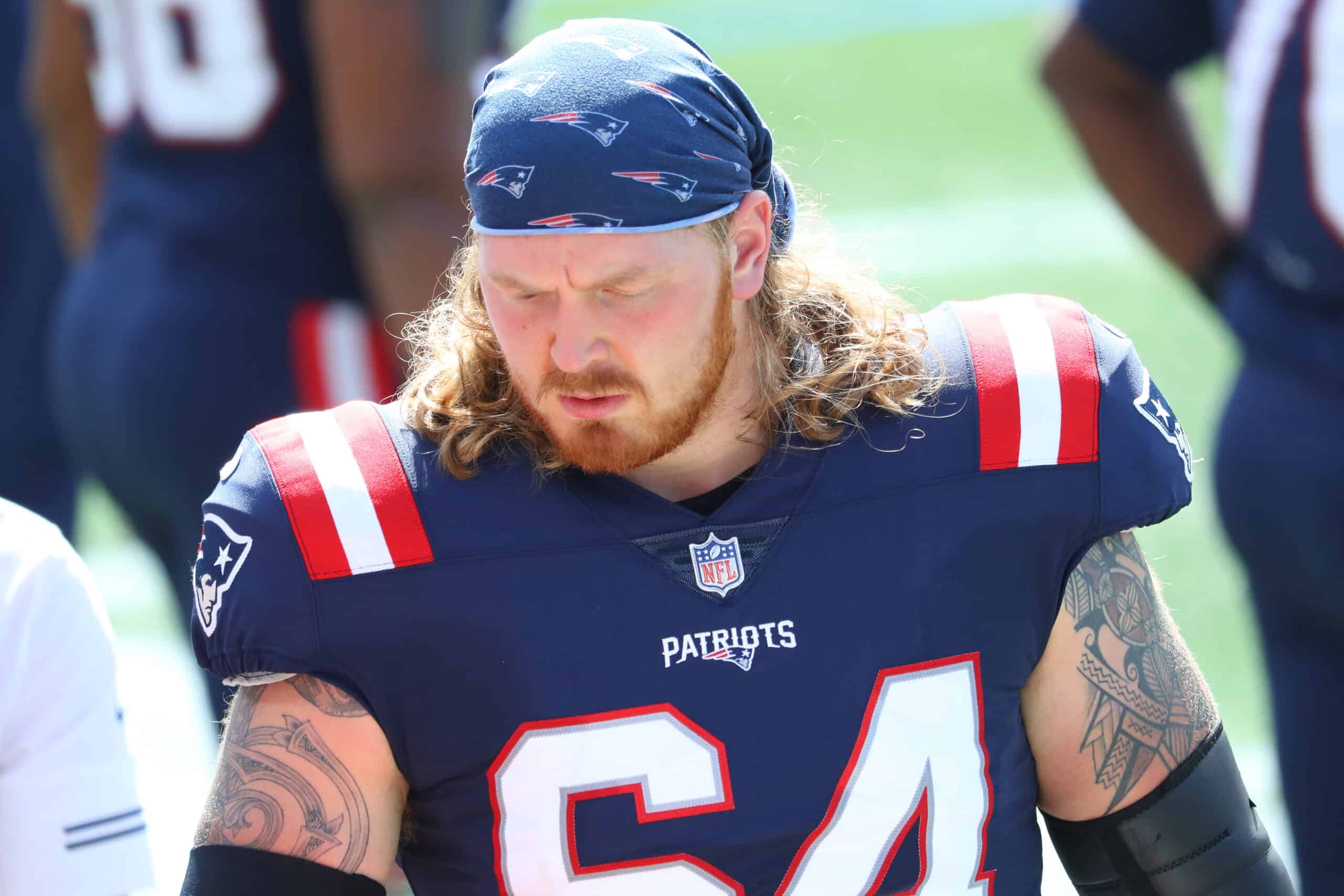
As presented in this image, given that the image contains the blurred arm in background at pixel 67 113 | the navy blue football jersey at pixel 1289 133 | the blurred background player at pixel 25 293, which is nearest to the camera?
the navy blue football jersey at pixel 1289 133

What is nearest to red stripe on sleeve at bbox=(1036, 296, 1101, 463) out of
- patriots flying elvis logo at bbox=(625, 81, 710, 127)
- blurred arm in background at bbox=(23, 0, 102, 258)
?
patriots flying elvis logo at bbox=(625, 81, 710, 127)

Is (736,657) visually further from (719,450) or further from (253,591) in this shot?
(253,591)

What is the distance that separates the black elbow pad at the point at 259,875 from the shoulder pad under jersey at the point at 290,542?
0.51ft

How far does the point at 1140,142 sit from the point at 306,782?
5.61 ft

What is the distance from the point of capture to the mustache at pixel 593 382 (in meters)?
1.62

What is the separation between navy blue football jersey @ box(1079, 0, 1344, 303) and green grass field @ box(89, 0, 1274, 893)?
479 mm

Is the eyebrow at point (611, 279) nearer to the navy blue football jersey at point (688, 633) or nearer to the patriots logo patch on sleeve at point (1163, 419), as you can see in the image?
the navy blue football jersey at point (688, 633)

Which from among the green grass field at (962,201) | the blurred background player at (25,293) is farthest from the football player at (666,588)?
the blurred background player at (25,293)

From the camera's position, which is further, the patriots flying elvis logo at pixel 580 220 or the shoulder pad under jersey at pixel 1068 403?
the shoulder pad under jersey at pixel 1068 403

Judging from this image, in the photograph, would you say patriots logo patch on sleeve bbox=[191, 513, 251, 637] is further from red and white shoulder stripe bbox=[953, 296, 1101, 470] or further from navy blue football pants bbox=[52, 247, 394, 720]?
navy blue football pants bbox=[52, 247, 394, 720]

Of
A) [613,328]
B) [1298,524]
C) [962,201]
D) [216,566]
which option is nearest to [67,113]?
[216,566]

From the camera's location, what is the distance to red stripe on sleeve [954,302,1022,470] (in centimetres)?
172

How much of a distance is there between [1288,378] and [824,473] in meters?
0.80

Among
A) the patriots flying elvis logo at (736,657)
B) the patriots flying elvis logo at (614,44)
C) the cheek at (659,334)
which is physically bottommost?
the patriots flying elvis logo at (736,657)
